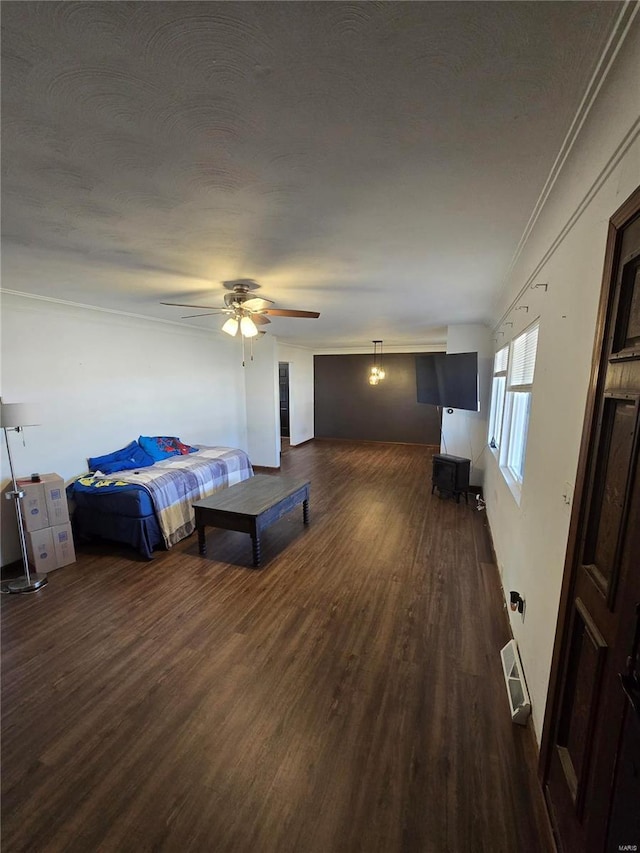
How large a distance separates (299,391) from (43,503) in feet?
19.5

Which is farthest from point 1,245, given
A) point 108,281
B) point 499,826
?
point 499,826

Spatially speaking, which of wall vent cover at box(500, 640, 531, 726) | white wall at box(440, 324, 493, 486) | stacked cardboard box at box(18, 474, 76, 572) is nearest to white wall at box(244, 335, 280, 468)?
white wall at box(440, 324, 493, 486)

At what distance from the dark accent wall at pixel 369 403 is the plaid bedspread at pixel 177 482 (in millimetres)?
4739

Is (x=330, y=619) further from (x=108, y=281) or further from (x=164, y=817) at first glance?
(x=108, y=281)

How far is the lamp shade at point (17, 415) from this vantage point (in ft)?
8.93

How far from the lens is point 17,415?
2.76 meters

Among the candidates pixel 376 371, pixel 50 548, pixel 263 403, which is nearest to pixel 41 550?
pixel 50 548

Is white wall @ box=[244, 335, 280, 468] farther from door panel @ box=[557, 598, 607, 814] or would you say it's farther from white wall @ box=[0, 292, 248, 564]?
door panel @ box=[557, 598, 607, 814]

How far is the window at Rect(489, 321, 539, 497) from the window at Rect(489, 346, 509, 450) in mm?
11

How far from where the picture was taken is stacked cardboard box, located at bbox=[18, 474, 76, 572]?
2951 mm

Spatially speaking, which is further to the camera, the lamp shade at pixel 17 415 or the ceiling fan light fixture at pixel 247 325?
the ceiling fan light fixture at pixel 247 325

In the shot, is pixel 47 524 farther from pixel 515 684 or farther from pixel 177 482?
pixel 515 684

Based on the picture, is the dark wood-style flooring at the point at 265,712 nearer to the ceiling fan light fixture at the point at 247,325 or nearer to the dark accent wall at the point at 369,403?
the ceiling fan light fixture at the point at 247,325

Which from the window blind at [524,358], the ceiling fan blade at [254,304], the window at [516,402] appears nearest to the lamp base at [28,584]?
the ceiling fan blade at [254,304]
